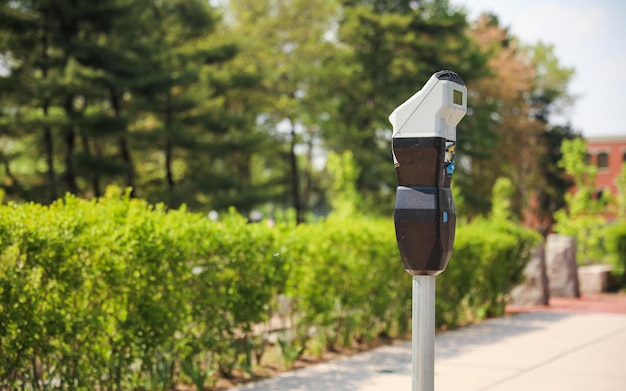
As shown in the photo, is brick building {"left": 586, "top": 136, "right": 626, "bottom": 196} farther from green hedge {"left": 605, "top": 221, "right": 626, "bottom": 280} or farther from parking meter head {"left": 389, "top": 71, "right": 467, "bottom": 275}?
parking meter head {"left": 389, "top": 71, "right": 467, "bottom": 275}

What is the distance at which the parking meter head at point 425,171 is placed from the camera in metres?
4.11

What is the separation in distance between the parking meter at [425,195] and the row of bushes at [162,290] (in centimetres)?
305

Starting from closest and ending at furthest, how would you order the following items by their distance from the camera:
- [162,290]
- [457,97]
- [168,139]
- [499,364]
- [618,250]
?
[457,97], [162,290], [499,364], [618,250], [168,139]

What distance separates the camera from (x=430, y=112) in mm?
4117

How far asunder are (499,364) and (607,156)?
190 ft

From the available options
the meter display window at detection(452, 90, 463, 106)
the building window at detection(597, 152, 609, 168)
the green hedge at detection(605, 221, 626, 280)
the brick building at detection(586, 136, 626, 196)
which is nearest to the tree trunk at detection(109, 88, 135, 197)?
the green hedge at detection(605, 221, 626, 280)

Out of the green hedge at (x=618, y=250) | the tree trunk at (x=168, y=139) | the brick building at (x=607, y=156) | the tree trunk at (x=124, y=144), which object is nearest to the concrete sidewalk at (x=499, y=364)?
the green hedge at (x=618, y=250)

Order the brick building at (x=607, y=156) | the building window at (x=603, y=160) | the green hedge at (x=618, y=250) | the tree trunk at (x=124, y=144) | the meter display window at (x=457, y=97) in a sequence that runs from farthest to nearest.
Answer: the building window at (x=603, y=160)
the brick building at (x=607, y=156)
the tree trunk at (x=124, y=144)
the green hedge at (x=618, y=250)
the meter display window at (x=457, y=97)

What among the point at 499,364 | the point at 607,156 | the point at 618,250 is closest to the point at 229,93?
the point at 618,250

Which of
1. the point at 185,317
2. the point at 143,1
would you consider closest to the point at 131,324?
the point at 185,317

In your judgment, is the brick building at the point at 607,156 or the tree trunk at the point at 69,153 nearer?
the tree trunk at the point at 69,153

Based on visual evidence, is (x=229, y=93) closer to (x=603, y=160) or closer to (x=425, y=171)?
(x=425, y=171)

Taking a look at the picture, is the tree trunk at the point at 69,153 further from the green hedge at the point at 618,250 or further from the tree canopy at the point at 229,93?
the green hedge at the point at 618,250

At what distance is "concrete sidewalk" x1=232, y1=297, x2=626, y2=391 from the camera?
25.2 feet
